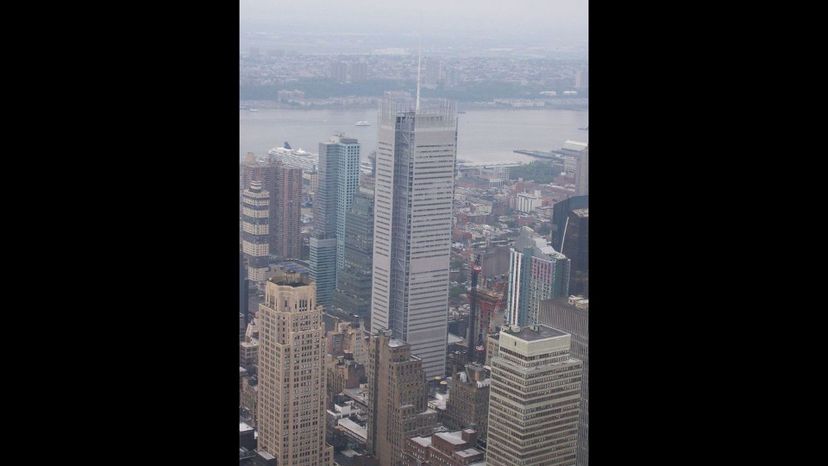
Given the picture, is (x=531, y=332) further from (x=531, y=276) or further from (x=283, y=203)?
(x=283, y=203)

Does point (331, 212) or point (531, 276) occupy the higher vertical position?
point (331, 212)

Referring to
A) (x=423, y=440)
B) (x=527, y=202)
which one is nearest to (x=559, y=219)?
(x=527, y=202)

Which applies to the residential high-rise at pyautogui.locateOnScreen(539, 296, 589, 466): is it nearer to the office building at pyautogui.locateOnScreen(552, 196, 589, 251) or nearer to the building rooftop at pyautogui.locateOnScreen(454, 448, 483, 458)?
the office building at pyautogui.locateOnScreen(552, 196, 589, 251)

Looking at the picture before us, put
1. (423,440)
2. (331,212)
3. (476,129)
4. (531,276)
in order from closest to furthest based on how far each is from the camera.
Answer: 1. (476,129)
2. (531,276)
3. (423,440)
4. (331,212)

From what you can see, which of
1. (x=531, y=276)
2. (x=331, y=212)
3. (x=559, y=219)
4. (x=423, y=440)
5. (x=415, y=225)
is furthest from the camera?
(x=415, y=225)

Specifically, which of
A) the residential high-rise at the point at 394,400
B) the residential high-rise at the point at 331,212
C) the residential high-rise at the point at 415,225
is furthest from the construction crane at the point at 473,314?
the residential high-rise at the point at 331,212
